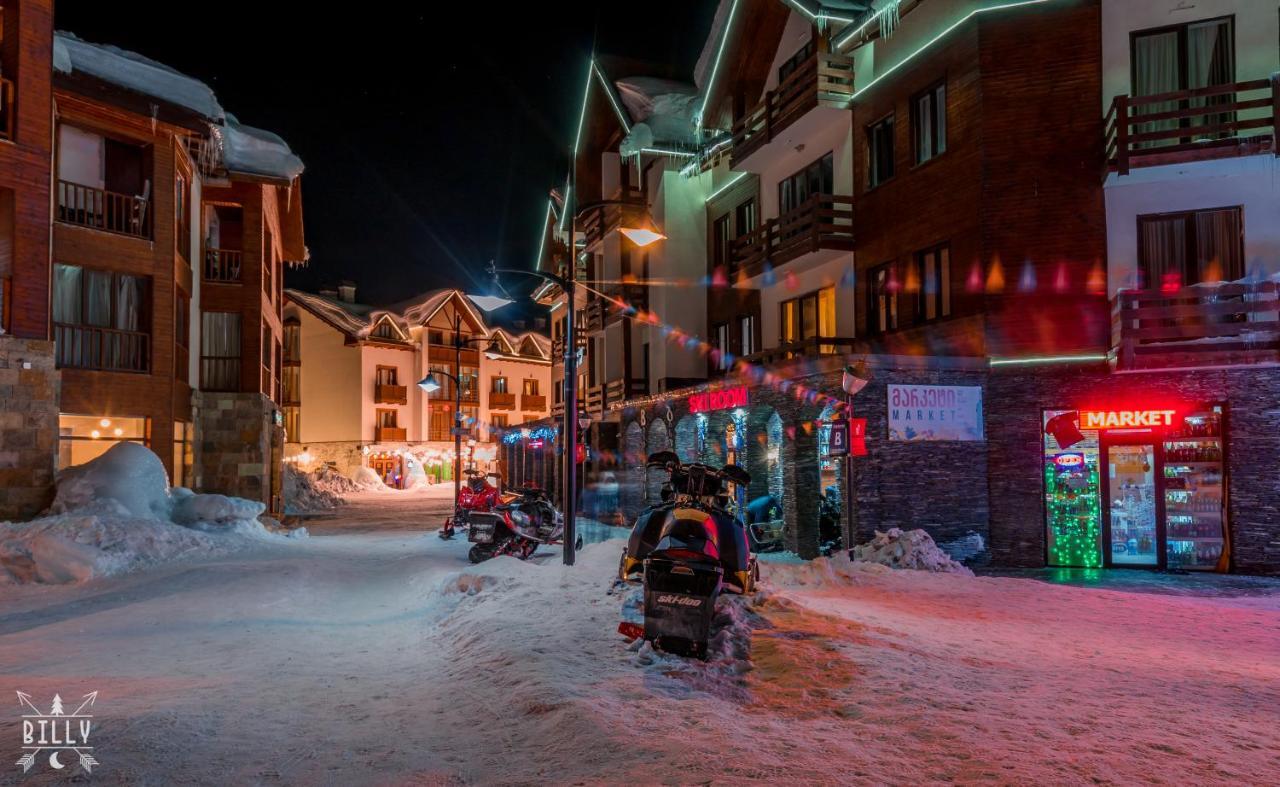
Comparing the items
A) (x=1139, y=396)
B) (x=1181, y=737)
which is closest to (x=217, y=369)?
(x=1139, y=396)

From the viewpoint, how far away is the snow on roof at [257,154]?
2541 cm

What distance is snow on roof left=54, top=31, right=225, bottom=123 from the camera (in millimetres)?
19078

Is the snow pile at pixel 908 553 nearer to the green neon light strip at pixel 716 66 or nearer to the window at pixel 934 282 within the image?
the window at pixel 934 282

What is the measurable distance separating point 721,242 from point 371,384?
3792cm

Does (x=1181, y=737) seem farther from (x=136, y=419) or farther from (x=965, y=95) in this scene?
(x=136, y=419)

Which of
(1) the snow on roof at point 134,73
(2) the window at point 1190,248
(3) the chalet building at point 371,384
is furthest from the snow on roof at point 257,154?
(3) the chalet building at point 371,384

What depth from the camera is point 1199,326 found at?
555 inches

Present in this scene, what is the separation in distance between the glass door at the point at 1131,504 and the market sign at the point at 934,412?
2.43 metres

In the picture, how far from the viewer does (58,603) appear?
37.2 feet

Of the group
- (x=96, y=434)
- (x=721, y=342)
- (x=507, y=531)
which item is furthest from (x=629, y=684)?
(x=721, y=342)

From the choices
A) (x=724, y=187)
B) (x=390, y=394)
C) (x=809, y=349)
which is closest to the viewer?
(x=809, y=349)

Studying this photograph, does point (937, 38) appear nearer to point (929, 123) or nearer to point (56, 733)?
point (929, 123)

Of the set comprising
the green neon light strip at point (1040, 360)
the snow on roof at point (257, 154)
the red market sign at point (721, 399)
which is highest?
the snow on roof at point (257, 154)

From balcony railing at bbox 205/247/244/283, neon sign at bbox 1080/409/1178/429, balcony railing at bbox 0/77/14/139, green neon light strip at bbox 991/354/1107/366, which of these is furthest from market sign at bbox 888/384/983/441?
→ balcony railing at bbox 205/247/244/283
